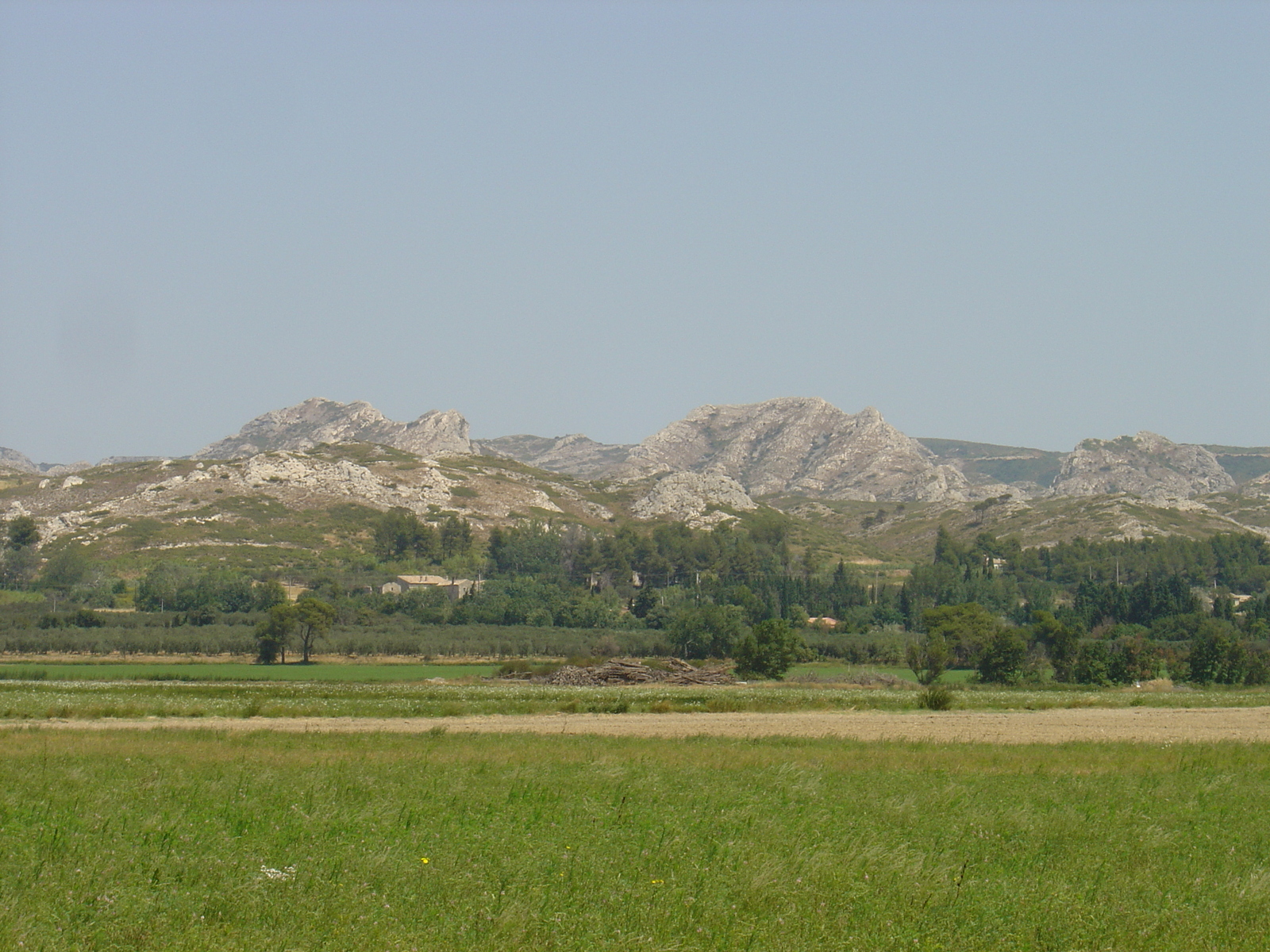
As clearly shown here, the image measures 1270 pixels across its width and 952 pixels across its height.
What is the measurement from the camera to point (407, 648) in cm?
13175

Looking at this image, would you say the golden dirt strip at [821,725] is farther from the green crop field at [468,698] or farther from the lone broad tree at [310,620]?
the lone broad tree at [310,620]

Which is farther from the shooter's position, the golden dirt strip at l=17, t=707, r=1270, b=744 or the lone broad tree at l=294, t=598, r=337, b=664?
the lone broad tree at l=294, t=598, r=337, b=664

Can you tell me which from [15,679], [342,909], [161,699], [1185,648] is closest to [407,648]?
[15,679]

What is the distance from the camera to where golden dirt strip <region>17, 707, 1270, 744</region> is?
41031mm

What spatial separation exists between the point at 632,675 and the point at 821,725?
47.4 m

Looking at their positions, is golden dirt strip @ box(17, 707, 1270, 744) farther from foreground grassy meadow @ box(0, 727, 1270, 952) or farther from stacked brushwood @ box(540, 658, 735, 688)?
stacked brushwood @ box(540, 658, 735, 688)

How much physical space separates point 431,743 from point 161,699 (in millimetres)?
34398

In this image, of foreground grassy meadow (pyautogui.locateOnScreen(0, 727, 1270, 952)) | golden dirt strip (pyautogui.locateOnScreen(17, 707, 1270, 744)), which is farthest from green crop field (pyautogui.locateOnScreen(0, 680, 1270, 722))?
foreground grassy meadow (pyautogui.locateOnScreen(0, 727, 1270, 952))

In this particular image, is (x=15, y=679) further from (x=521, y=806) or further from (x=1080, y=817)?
(x=1080, y=817)

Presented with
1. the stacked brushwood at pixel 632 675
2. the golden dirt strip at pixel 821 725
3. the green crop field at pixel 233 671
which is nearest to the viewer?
the golden dirt strip at pixel 821 725

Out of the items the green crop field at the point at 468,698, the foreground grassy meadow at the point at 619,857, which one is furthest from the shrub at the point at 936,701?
the foreground grassy meadow at the point at 619,857

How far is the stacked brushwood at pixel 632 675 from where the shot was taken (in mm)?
90787

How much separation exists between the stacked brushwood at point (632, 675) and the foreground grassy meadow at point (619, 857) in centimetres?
6418

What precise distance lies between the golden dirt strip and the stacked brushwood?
33.7 meters
